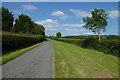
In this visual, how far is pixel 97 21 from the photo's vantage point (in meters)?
76.2

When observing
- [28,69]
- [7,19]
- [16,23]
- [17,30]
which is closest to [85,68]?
[28,69]

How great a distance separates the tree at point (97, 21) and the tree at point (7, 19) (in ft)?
92.5

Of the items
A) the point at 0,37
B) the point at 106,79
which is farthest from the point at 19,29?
the point at 106,79

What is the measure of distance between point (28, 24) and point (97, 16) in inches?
1001

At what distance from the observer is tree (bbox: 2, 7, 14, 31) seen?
2349 inches

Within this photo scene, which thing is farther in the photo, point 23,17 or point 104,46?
point 23,17

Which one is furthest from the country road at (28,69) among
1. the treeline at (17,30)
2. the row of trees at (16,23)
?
the row of trees at (16,23)

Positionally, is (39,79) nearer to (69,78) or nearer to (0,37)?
(69,78)

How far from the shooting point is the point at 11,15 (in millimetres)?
64750

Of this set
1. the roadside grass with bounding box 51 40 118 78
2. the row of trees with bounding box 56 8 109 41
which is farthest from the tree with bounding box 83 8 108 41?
the roadside grass with bounding box 51 40 118 78

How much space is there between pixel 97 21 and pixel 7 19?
1270 inches

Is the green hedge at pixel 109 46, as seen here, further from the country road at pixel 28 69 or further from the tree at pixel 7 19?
the tree at pixel 7 19

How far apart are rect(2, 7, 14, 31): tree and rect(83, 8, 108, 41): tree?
28197mm

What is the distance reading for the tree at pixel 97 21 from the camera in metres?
75.4
